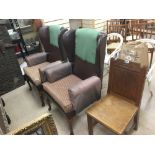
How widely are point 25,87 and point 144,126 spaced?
199 cm

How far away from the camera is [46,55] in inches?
98.8

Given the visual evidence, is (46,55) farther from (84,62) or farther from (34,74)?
(84,62)

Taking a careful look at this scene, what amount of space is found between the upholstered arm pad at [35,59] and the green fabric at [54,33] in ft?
1.00

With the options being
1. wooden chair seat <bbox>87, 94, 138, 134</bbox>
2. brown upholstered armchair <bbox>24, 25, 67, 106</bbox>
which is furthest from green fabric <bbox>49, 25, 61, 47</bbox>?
wooden chair seat <bbox>87, 94, 138, 134</bbox>

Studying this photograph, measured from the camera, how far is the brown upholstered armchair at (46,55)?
6.87 feet

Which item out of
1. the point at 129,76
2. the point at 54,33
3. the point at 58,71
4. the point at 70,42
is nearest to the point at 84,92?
the point at 129,76

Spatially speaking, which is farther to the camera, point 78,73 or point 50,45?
point 50,45

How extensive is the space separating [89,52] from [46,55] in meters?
1.08

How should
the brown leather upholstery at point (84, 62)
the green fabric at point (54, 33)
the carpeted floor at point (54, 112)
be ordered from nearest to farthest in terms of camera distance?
the brown leather upholstery at point (84, 62) → the carpeted floor at point (54, 112) → the green fabric at point (54, 33)

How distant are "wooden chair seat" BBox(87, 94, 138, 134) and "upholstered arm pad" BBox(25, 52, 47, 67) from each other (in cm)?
139

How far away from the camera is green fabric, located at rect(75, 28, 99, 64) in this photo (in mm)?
1574

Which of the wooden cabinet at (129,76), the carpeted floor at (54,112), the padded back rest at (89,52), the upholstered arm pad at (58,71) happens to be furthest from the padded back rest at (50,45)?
A: the wooden cabinet at (129,76)

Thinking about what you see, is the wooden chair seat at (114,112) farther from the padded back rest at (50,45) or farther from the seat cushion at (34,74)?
the padded back rest at (50,45)
